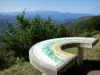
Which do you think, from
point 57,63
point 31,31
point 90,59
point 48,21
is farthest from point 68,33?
point 57,63

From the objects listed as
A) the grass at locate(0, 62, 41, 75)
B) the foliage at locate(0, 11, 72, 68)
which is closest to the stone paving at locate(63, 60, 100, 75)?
the grass at locate(0, 62, 41, 75)

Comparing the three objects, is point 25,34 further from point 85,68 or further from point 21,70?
point 85,68

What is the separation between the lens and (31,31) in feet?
31.8

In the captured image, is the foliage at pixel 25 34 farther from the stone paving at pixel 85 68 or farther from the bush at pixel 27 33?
the stone paving at pixel 85 68

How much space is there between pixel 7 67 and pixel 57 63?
347 centimetres

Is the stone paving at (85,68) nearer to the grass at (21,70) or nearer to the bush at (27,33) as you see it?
the grass at (21,70)

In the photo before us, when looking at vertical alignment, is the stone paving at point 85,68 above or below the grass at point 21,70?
above

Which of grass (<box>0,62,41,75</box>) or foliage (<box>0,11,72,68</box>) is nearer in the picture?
grass (<box>0,62,41,75</box>)

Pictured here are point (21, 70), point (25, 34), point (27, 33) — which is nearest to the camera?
point (21, 70)

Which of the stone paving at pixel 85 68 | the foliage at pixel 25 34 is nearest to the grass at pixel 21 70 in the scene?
the stone paving at pixel 85 68

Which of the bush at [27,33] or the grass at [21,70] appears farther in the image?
the bush at [27,33]

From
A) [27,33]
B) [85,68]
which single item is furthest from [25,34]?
[85,68]

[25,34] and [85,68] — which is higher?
[25,34]

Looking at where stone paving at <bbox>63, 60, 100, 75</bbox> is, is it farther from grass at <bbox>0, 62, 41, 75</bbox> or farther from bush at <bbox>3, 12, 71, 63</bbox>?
bush at <bbox>3, 12, 71, 63</bbox>
